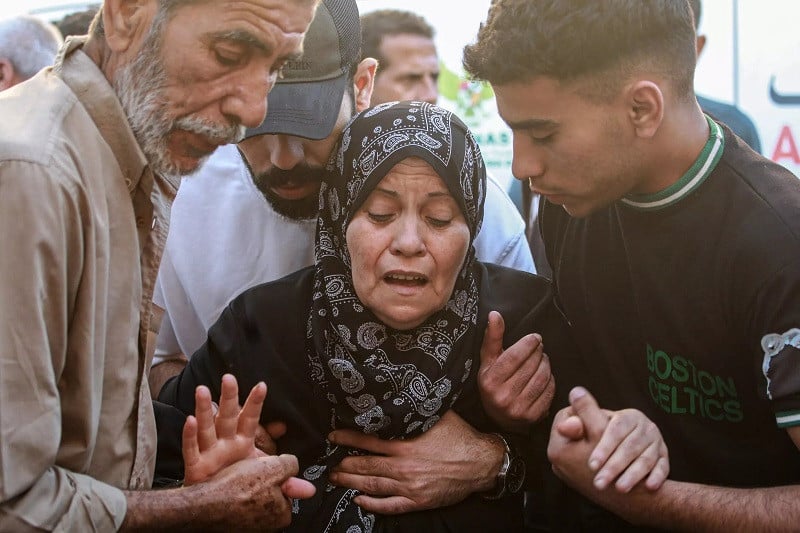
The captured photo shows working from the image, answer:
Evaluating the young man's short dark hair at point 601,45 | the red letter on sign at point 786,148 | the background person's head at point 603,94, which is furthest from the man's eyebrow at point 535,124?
the red letter on sign at point 786,148

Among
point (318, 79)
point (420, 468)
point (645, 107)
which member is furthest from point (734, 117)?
point (420, 468)

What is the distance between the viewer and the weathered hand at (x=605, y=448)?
238 cm

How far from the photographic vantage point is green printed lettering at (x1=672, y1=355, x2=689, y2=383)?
254cm

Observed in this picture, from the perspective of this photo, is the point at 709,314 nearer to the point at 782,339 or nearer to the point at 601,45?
the point at 782,339

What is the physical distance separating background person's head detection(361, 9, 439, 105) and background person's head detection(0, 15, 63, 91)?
6.11ft

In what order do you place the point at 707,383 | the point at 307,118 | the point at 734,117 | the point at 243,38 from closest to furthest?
the point at 243,38 → the point at 707,383 → the point at 307,118 → the point at 734,117

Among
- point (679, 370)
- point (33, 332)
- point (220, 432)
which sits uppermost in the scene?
point (33, 332)

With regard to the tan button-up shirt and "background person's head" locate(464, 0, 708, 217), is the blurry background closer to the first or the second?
"background person's head" locate(464, 0, 708, 217)

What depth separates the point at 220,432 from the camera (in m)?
2.47

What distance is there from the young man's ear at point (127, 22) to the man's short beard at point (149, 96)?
0.02 m

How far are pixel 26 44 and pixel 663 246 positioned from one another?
4116mm

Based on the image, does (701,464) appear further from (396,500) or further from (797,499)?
(396,500)

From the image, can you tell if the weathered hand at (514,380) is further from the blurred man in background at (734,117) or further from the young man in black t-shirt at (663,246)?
the blurred man in background at (734,117)

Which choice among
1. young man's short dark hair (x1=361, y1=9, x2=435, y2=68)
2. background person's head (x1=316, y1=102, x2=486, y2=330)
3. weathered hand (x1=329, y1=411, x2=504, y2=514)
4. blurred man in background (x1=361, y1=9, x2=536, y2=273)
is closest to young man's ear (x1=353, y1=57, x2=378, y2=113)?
background person's head (x1=316, y1=102, x2=486, y2=330)
